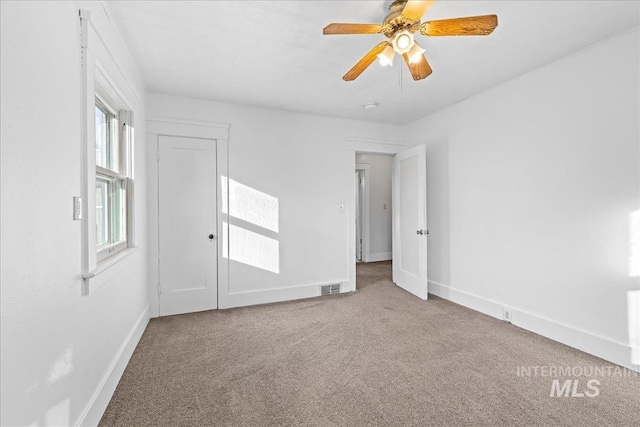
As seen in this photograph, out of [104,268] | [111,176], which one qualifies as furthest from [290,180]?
[104,268]

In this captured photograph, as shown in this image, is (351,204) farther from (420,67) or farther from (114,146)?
(114,146)

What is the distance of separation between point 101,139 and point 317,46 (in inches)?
74.5

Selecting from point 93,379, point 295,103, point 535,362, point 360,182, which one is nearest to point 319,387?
point 93,379

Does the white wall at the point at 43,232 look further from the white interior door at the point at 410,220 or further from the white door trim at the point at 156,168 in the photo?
the white interior door at the point at 410,220

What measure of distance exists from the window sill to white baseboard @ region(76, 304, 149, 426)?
63cm

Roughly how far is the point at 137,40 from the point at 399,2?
202cm

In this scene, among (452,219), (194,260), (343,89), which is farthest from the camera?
(452,219)

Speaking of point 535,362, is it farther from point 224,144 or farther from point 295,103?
point 224,144

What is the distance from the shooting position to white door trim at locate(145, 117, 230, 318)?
10.8 ft

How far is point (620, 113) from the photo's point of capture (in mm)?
2281

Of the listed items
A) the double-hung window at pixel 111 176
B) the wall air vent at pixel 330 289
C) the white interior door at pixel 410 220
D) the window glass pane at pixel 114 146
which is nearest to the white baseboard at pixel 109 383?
the double-hung window at pixel 111 176

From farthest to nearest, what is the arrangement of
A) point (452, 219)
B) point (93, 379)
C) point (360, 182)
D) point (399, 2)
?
point (360, 182), point (452, 219), point (399, 2), point (93, 379)

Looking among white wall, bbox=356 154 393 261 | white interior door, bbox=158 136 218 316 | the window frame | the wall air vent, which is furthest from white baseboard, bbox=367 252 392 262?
the window frame

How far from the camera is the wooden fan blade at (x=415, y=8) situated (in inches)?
61.4
